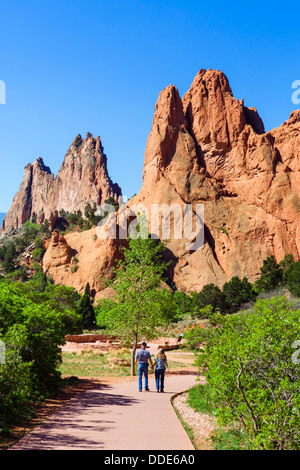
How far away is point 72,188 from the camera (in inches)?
5566

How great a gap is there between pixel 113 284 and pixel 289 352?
14.0 metres

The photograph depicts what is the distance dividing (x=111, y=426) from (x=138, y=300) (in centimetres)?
1108

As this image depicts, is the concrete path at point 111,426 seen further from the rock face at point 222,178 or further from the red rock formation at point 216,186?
the rock face at point 222,178

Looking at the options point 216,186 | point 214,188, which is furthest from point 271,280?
point 216,186

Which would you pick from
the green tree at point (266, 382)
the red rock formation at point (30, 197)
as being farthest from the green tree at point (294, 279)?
the red rock formation at point (30, 197)

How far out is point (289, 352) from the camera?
20.1 ft

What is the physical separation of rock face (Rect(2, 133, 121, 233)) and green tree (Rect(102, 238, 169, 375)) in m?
111

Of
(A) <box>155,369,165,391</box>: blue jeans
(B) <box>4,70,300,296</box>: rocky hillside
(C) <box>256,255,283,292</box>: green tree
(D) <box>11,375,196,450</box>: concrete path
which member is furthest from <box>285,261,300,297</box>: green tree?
(D) <box>11,375,196,450</box>: concrete path

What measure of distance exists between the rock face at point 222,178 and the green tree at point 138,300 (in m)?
51.8

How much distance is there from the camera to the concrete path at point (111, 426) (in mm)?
6336

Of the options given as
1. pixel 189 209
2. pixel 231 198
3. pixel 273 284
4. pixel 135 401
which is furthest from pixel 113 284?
pixel 231 198

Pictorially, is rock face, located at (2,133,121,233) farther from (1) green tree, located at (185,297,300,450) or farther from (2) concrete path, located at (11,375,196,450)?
(1) green tree, located at (185,297,300,450)

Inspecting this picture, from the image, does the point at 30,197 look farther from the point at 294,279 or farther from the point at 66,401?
the point at 66,401
